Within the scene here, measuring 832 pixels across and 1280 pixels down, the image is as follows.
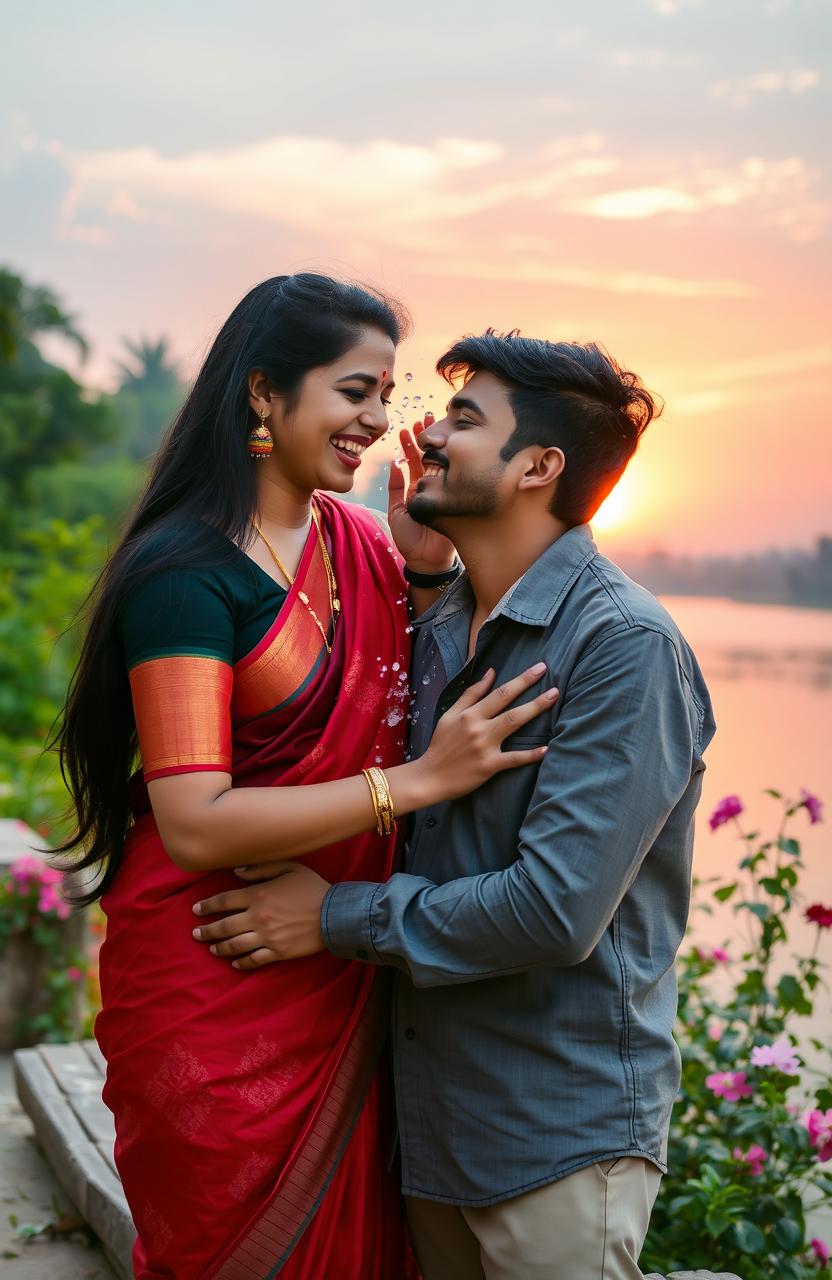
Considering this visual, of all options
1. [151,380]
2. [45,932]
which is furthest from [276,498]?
[151,380]

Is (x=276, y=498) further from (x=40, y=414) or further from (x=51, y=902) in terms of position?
(x=40, y=414)

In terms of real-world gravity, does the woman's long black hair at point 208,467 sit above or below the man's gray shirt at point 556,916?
above

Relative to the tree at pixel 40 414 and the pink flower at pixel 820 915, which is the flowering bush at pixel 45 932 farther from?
A: the tree at pixel 40 414

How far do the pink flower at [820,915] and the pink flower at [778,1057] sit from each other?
0.28 metres

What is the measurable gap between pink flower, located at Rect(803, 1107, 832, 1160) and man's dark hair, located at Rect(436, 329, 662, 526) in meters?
1.52

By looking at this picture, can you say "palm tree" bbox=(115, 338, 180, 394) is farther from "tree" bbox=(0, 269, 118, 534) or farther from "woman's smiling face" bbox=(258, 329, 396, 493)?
A: "woman's smiling face" bbox=(258, 329, 396, 493)

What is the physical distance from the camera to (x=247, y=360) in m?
2.36

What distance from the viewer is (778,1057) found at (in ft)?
9.64

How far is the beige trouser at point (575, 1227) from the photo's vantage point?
77.0 inches

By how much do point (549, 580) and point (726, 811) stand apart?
1.39 meters

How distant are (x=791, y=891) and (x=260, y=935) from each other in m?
1.63

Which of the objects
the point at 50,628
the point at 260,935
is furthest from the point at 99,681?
the point at 50,628

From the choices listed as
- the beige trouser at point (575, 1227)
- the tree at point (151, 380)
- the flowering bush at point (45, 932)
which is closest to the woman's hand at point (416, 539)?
the beige trouser at point (575, 1227)

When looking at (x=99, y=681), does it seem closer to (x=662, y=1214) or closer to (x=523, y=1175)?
(x=523, y=1175)
